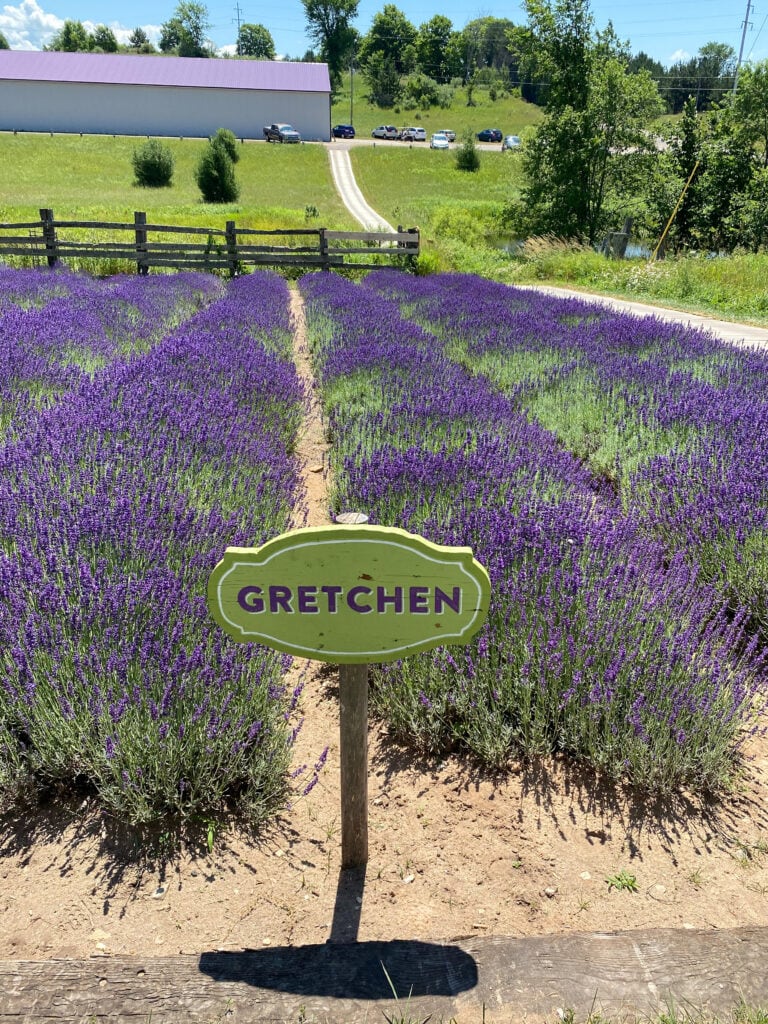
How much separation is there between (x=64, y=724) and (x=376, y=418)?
301 centimetres

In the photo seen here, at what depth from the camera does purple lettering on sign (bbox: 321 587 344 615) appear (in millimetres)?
1501

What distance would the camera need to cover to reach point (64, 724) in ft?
6.44

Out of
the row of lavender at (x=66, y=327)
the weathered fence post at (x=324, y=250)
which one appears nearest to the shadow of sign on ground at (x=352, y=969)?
the row of lavender at (x=66, y=327)

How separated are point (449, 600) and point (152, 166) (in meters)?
44.6

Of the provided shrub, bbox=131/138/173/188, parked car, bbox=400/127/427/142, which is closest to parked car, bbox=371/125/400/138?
parked car, bbox=400/127/427/142

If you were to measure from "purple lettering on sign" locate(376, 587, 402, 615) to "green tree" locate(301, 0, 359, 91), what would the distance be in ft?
320

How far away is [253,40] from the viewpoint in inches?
4195

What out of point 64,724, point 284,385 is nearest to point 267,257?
point 284,385

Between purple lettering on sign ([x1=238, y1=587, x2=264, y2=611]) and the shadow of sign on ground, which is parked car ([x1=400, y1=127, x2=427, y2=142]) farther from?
the shadow of sign on ground

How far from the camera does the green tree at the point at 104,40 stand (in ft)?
303

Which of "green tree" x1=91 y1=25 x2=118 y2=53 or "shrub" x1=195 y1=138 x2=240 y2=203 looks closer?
"shrub" x1=195 y1=138 x2=240 y2=203

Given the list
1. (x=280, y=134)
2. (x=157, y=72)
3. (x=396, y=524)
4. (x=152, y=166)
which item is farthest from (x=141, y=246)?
(x=157, y=72)

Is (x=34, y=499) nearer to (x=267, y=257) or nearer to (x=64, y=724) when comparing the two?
(x=64, y=724)

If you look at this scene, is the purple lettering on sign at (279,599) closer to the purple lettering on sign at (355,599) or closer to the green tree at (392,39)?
the purple lettering on sign at (355,599)
